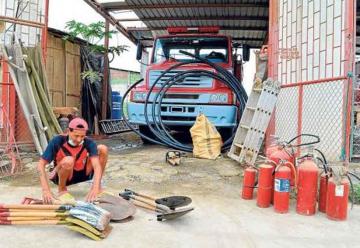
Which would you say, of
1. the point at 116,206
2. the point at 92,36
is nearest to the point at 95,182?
the point at 116,206

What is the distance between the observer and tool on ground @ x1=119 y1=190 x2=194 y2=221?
12.2ft

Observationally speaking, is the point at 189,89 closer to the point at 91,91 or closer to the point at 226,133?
the point at 226,133

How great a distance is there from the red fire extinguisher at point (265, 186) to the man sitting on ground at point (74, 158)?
1736mm

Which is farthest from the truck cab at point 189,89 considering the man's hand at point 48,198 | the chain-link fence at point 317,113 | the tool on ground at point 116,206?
the man's hand at point 48,198

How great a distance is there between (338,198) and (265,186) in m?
0.77

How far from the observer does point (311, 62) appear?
22.5 feet

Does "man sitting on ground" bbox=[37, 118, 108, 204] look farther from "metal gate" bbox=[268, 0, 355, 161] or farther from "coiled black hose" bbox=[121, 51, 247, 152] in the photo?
"coiled black hose" bbox=[121, 51, 247, 152]

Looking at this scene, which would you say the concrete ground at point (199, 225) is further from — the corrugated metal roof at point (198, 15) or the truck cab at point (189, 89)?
the corrugated metal roof at point (198, 15)

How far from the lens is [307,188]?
13.6 feet

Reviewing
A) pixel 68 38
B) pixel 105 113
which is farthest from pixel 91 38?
pixel 105 113

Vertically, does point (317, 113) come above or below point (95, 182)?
above

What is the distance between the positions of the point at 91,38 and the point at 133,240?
8596 millimetres

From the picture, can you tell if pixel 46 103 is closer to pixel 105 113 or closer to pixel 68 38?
pixel 68 38

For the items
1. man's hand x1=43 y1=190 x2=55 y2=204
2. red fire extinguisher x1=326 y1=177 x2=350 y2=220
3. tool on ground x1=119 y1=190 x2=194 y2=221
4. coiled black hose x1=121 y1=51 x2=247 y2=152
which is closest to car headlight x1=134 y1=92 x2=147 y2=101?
coiled black hose x1=121 y1=51 x2=247 y2=152
